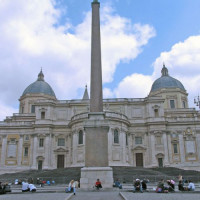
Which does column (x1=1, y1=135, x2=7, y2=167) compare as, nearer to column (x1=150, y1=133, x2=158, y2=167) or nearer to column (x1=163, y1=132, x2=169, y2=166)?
column (x1=150, y1=133, x2=158, y2=167)

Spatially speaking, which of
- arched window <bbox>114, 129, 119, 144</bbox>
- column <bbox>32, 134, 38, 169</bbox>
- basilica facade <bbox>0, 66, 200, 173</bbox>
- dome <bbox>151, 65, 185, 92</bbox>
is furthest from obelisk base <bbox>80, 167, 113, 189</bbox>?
dome <bbox>151, 65, 185, 92</bbox>

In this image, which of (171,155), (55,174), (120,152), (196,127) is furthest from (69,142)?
(196,127)

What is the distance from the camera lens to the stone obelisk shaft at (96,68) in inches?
686

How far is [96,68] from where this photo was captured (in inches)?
717

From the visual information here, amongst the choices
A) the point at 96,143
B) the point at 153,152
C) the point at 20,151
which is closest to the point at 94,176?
the point at 96,143

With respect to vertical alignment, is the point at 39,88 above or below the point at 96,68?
above

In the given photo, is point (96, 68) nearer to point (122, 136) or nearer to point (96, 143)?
point (96, 143)

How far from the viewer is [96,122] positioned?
650 inches

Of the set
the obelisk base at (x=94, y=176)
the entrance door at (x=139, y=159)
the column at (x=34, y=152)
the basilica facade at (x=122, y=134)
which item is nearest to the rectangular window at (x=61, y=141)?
the basilica facade at (x=122, y=134)

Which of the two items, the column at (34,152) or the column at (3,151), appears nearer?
the column at (34,152)

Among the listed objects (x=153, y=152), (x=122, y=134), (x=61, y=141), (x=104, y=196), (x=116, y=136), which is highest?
(x=122, y=134)

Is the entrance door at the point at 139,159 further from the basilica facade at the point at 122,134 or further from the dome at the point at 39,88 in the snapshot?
the dome at the point at 39,88

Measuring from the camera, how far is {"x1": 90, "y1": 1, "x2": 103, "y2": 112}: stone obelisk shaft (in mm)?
17422

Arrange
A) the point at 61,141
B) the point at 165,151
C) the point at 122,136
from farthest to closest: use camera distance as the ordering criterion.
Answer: the point at 61,141 → the point at 165,151 → the point at 122,136
